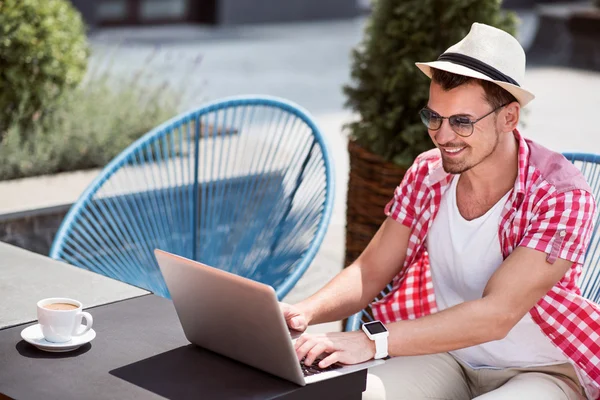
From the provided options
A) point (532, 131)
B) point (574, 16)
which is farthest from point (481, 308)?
point (574, 16)

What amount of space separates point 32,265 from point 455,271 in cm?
108

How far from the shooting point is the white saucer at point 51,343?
211 cm

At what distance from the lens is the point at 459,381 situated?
8.50ft

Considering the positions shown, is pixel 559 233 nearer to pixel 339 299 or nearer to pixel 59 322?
pixel 339 299

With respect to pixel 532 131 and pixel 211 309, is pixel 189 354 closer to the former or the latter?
pixel 211 309

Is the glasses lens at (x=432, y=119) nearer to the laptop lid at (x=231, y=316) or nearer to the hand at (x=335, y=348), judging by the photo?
the hand at (x=335, y=348)

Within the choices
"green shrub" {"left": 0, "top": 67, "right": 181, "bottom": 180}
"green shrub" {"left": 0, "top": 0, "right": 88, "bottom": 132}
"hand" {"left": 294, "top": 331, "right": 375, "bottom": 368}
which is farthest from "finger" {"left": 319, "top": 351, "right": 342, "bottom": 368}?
"green shrub" {"left": 0, "top": 0, "right": 88, "bottom": 132}

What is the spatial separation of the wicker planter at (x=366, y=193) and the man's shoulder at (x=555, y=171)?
133 cm

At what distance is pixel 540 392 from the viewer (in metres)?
2.38

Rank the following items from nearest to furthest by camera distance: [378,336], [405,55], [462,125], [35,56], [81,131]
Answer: [378,336]
[462,125]
[405,55]
[35,56]
[81,131]

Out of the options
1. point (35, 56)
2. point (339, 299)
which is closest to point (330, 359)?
point (339, 299)

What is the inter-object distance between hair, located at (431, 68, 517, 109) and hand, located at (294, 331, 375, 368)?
636mm

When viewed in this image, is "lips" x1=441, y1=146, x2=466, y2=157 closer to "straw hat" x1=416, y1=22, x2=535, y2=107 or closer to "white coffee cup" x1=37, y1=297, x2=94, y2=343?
"straw hat" x1=416, y1=22, x2=535, y2=107

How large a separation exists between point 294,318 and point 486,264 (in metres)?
0.49
